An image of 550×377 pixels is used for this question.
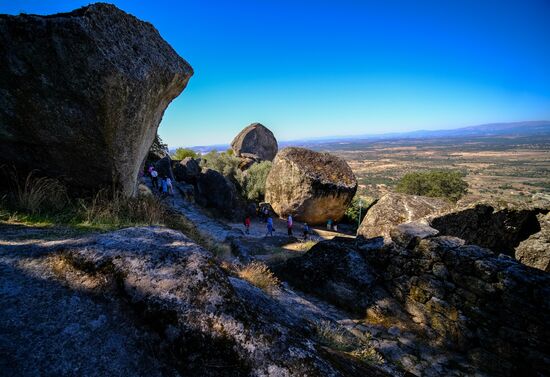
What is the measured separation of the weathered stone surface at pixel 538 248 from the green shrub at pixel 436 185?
24982 mm

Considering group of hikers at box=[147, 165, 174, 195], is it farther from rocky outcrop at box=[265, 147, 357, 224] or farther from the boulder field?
the boulder field

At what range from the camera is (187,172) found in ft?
72.5

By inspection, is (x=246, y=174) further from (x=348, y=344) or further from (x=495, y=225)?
(x=348, y=344)

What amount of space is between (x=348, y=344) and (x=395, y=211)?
27.1 ft

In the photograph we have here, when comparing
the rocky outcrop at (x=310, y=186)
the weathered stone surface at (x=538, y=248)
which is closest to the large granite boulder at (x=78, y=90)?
the weathered stone surface at (x=538, y=248)

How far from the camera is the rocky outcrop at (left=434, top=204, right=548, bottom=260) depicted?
933 centimetres

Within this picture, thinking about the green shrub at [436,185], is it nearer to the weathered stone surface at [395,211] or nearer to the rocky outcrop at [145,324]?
the weathered stone surface at [395,211]

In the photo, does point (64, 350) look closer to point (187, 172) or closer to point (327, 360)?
point (327, 360)

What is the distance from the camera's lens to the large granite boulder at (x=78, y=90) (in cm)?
504

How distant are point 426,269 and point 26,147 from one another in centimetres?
793

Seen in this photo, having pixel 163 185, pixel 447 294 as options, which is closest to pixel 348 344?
pixel 447 294

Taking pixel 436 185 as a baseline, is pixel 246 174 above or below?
above

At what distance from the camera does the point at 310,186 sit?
21.7 m

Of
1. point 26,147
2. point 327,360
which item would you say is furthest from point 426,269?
point 26,147
